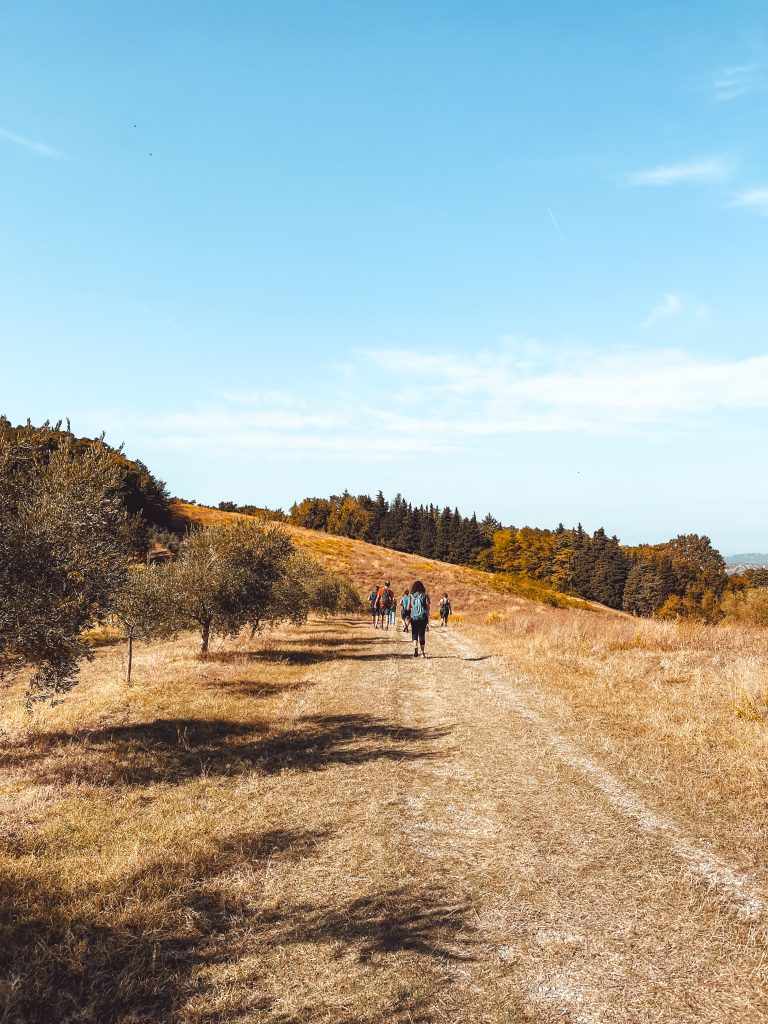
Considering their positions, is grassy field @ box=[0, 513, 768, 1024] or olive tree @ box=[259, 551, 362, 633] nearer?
grassy field @ box=[0, 513, 768, 1024]

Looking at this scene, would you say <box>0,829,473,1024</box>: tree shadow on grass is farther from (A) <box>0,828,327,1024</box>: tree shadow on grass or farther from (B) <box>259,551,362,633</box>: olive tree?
(B) <box>259,551,362,633</box>: olive tree

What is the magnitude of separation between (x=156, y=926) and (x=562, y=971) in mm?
3730

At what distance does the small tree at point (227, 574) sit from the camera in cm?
2233

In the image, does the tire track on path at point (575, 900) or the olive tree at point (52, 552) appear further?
the olive tree at point (52, 552)

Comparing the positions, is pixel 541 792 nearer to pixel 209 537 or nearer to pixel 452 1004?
pixel 452 1004

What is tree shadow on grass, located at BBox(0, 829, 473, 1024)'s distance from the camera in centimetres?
457

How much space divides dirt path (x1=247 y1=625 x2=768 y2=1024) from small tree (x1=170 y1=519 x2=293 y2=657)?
44.1 ft

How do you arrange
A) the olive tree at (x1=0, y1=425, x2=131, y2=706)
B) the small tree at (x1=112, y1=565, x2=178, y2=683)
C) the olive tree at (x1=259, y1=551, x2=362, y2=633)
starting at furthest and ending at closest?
the olive tree at (x1=259, y1=551, x2=362, y2=633), the small tree at (x1=112, y1=565, x2=178, y2=683), the olive tree at (x1=0, y1=425, x2=131, y2=706)

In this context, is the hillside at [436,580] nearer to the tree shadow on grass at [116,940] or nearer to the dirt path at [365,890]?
the dirt path at [365,890]

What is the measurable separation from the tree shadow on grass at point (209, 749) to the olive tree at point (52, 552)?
59.8 inches

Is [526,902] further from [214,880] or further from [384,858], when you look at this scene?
[214,880]

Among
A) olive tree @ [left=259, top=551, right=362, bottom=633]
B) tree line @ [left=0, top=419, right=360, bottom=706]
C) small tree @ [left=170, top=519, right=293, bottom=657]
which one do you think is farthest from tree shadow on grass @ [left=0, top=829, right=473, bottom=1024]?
olive tree @ [left=259, top=551, right=362, bottom=633]

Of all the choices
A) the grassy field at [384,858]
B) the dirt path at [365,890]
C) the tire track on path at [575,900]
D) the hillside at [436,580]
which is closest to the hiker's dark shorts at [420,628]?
the grassy field at [384,858]

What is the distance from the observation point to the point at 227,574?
74.7 feet
